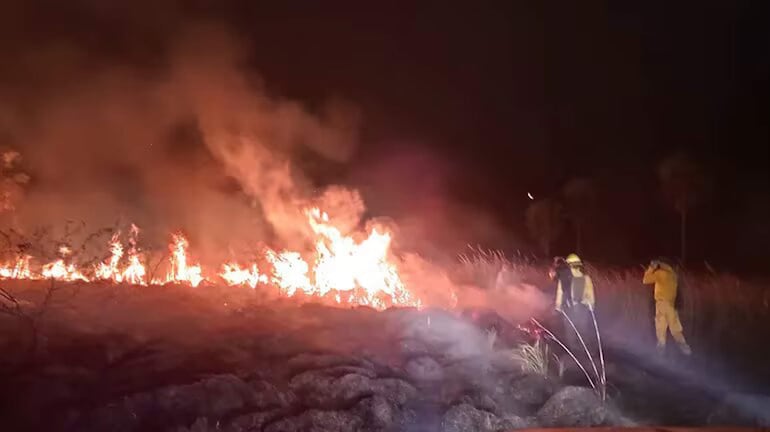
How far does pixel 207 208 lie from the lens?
20.9 metres

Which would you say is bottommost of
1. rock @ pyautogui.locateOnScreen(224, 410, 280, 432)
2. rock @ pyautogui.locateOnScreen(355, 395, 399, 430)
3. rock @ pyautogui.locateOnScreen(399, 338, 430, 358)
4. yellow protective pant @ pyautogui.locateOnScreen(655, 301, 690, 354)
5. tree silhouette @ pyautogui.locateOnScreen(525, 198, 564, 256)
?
rock @ pyautogui.locateOnScreen(224, 410, 280, 432)

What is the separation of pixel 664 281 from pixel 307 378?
609cm

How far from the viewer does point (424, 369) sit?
9617 mm

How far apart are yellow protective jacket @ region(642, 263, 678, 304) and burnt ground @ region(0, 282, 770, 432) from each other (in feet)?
3.08

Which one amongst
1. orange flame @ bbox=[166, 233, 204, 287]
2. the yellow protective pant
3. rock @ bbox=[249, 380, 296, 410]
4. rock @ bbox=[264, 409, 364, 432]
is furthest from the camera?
orange flame @ bbox=[166, 233, 204, 287]

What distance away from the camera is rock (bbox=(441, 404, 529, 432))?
305 inches

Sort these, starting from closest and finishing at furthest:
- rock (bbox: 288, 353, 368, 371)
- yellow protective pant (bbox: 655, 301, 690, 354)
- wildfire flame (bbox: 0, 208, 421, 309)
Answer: rock (bbox: 288, 353, 368, 371), yellow protective pant (bbox: 655, 301, 690, 354), wildfire flame (bbox: 0, 208, 421, 309)

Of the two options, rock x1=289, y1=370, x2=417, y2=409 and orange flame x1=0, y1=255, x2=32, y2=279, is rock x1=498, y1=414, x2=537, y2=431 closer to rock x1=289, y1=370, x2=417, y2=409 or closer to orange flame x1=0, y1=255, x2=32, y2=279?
rock x1=289, y1=370, x2=417, y2=409

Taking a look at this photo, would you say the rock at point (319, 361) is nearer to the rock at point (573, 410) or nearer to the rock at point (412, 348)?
the rock at point (412, 348)

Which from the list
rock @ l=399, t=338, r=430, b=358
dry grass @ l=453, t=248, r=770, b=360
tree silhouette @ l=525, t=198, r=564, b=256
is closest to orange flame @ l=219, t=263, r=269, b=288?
dry grass @ l=453, t=248, r=770, b=360

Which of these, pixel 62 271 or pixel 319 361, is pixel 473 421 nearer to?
pixel 319 361

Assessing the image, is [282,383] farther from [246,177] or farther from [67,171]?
[67,171]

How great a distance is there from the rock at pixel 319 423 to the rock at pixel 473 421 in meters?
0.93

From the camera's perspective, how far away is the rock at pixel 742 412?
795 cm
